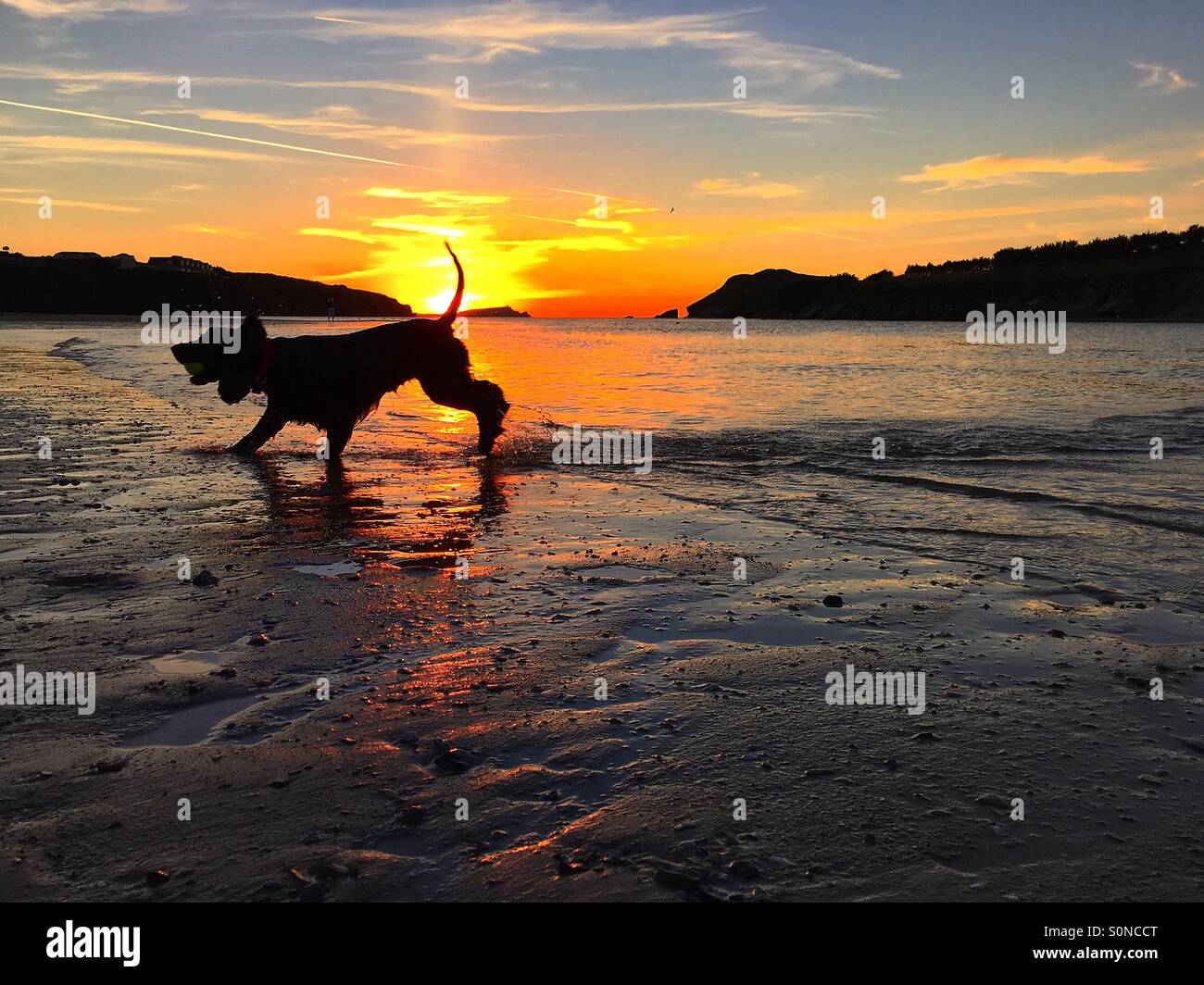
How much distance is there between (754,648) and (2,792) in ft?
8.77

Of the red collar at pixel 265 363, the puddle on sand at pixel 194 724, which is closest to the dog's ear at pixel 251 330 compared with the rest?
the red collar at pixel 265 363

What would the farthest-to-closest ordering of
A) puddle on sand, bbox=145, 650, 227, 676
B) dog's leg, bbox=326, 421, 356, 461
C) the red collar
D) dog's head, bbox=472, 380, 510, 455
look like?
dog's head, bbox=472, 380, 510, 455 → dog's leg, bbox=326, 421, 356, 461 → the red collar → puddle on sand, bbox=145, 650, 227, 676

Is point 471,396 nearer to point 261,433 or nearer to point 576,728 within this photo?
point 261,433

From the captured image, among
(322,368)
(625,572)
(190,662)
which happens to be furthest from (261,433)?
(190,662)

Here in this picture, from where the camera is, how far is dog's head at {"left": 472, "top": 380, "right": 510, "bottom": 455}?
952 centimetres

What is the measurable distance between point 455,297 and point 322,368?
67.3 inches

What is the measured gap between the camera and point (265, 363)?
8570mm

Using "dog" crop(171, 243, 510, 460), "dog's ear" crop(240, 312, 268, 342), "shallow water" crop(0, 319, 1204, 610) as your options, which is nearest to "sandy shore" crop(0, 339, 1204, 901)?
"shallow water" crop(0, 319, 1204, 610)

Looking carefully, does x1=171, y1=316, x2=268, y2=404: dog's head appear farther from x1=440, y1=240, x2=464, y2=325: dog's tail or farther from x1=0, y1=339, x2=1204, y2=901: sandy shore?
x1=0, y1=339, x2=1204, y2=901: sandy shore

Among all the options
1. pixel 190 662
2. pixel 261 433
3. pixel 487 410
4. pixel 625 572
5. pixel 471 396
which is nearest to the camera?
pixel 190 662

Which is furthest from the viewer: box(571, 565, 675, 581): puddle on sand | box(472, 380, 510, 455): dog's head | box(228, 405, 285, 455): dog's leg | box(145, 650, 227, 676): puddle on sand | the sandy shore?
box(472, 380, 510, 455): dog's head

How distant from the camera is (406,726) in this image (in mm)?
2891

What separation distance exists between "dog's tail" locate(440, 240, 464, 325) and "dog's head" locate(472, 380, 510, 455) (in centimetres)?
73

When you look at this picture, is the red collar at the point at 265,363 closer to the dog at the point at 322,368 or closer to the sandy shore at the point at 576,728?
the dog at the point at 322,368
